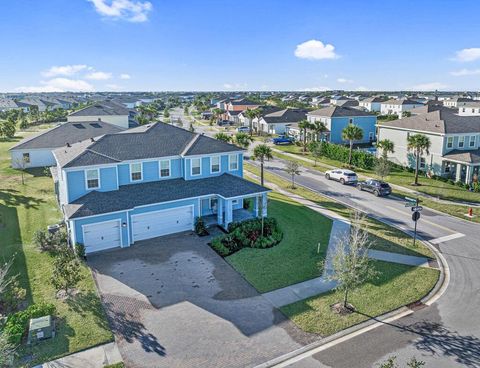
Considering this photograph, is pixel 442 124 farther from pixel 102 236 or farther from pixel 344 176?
pixel 102 236

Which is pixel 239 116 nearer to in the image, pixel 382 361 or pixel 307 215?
pixel 307 215

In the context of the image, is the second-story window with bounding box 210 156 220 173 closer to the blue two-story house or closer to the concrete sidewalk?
the blue two-story house

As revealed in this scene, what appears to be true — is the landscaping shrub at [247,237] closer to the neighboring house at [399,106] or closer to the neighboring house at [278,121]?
the neighboring house at [278,121]

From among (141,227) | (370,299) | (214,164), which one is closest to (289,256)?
(370,299)

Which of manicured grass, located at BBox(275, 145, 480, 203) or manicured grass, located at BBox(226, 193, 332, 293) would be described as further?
manicured grass, located at BBox(275, 145, 480, 203)

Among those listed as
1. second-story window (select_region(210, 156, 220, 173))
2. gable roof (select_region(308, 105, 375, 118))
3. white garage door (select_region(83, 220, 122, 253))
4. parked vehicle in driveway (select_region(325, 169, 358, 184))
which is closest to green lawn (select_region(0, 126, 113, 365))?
white garage door (select_region(83, 220, 122, 253))

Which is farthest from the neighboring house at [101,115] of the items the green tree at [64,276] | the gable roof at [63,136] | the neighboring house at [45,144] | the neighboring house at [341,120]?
the green tree at [64,276]
